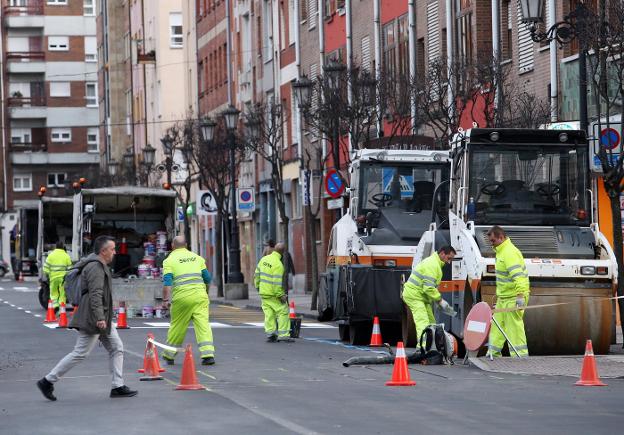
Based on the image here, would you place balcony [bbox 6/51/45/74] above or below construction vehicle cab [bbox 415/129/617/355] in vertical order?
above

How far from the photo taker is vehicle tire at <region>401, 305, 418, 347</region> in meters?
25.3

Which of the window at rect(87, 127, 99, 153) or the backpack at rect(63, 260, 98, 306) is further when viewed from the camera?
the window at rect(87, 127, 99, 153)

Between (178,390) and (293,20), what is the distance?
42.1m

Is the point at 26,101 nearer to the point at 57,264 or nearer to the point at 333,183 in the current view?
the point at 57,264

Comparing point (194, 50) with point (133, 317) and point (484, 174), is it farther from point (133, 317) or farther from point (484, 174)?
point (484, 174)

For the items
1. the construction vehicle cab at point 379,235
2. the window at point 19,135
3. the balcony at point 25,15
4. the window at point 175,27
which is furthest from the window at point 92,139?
the construction vehicle cab at point 379,235

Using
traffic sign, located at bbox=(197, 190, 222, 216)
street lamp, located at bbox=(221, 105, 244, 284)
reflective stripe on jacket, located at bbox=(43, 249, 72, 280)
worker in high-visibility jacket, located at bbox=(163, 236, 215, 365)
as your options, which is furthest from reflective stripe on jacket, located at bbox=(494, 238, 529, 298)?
traffic sign, located at bbox=(197, 190, 222, 216)

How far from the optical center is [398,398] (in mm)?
16344

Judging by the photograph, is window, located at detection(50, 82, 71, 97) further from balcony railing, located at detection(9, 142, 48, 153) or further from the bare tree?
the bare tree

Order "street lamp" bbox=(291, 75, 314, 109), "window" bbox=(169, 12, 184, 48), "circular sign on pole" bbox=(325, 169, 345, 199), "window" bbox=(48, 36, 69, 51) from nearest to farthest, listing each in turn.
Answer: "circular sign on pole" bbox=(325, 169, 345, 199) → "street lamp" bbox=(291, 75, 314, 109) → "window" bbox=(169, 12, 184, 48) → "window" bbox=(48, 36, 69, 51)

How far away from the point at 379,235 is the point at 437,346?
6.09m

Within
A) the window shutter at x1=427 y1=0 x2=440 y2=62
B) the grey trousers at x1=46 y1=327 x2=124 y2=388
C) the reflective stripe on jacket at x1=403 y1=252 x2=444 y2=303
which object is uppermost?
the window shutter at x1=427 y1=0 x2=440 y2=62

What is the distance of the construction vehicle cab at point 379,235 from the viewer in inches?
1048

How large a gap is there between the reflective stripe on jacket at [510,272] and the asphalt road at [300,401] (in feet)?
3.70
